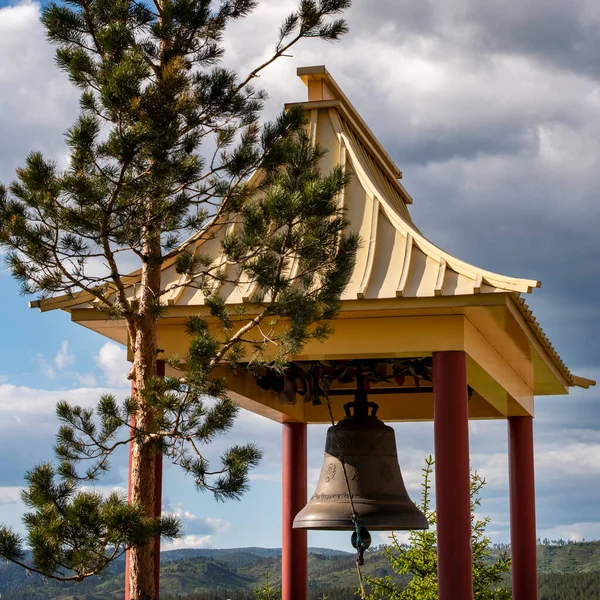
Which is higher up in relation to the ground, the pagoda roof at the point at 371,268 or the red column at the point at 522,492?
the pagoda roof at the point at 371,268

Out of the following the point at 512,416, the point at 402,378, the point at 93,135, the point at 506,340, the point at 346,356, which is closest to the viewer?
the point at 93,135

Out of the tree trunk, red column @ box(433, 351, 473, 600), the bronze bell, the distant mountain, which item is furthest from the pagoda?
the distant mountain

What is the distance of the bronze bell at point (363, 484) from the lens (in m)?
7.86

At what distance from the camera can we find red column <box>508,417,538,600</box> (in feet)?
41.0

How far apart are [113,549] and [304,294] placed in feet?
6.29

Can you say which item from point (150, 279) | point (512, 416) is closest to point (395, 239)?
point (150, 279)

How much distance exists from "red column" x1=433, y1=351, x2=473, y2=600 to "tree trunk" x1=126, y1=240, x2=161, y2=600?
2.35 metres

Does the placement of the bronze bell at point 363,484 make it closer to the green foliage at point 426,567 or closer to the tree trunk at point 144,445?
the tree trunk at point 144,445

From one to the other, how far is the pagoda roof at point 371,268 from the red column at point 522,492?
2.88m

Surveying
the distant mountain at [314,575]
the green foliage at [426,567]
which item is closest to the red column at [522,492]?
the green foliage at [426,567]

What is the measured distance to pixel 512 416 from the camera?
494 inches

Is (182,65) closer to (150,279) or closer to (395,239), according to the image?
(150,279)

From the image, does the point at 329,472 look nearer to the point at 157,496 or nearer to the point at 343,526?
the point at 343,526

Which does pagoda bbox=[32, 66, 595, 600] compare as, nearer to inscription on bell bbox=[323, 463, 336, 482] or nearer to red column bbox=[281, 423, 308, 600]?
inscription on bell bbox=[323, 463, 336, 482]
